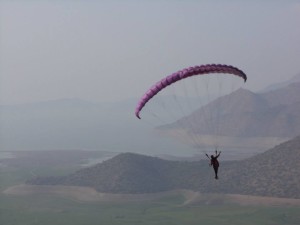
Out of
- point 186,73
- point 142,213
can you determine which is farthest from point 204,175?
point 186,73

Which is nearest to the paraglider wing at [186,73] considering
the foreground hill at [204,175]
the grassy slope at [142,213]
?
the grassy slope at [142,213]

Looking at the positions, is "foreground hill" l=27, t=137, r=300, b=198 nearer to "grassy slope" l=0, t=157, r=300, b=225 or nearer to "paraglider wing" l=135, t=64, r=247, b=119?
"grassy slope" l=0, t=157, r=300, b=225

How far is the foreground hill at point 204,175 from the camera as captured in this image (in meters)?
158

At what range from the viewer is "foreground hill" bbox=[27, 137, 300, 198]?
158 metres

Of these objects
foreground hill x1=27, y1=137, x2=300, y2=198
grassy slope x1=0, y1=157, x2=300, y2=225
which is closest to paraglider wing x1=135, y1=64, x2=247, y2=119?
grassy slope x1=0, y1=157, x2=300, y2=225

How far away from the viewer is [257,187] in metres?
158

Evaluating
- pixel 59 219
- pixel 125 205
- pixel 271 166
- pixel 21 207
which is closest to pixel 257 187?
pixel 271 166

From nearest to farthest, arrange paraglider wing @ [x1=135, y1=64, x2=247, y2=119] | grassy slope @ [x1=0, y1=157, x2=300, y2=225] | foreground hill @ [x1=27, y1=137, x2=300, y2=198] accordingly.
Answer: paraglider wing @ [x1=135, y1=64, x2=247, y2=119]
grassy slope @ [x1=0, y1=157, x2=300, y2=225]
foreground hill @ [x1=27, y1=137, x2=300, y2=198]

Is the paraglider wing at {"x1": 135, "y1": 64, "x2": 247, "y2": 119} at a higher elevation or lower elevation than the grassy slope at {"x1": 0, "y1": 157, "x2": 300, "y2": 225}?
higher

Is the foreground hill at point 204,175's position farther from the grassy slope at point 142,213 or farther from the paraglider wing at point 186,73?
the paraglider wing at point 186,73

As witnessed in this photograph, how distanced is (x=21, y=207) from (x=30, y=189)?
1793 centimetres

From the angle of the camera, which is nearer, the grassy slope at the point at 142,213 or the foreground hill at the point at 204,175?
the grassy slope at the point at 142,213

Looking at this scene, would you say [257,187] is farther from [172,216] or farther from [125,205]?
[125,205]

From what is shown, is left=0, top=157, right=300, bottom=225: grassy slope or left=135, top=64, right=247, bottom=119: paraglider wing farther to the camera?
left=0, top=157, right=300, bottom=225: grassy slope
